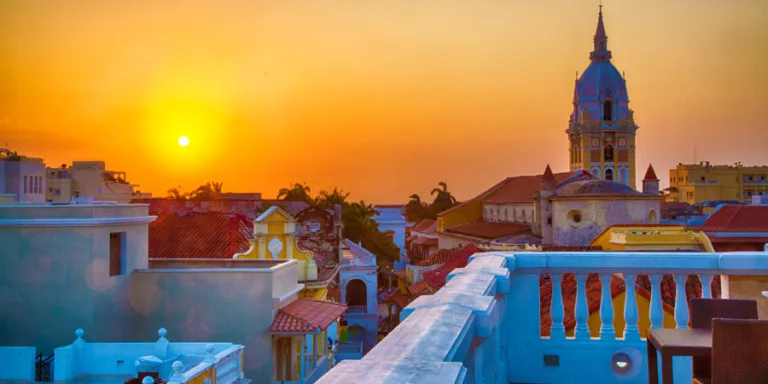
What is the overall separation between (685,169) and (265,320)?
4239 inches

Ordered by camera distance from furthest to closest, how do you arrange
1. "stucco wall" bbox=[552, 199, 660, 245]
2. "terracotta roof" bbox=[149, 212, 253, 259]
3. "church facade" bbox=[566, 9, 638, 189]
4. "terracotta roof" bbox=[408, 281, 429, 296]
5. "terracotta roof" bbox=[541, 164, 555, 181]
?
1. "church facade" bbox=[566, 9, 638, 189]
2. "terracotta roof" bbox=[541, 164, 555, 181]
3. "stucco wall" bbox=[552, 199, 660, 245]
4. "terracotta roof" bbox=[408, 281, 429, 296]
5. "terracotta roof" bbox=[149, 212, 253, 259]

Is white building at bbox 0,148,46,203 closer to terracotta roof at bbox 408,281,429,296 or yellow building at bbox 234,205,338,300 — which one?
yellow building at bbox 234,205,338,300

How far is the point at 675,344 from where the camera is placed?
4098 mm

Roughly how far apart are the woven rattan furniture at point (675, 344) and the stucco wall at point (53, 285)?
13.6m

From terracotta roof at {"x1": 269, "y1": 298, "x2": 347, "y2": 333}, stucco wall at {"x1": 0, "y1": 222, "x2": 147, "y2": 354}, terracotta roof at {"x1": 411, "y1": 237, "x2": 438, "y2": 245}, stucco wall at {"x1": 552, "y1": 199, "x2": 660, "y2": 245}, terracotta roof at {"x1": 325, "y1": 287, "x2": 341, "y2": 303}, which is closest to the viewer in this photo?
stucco wall at {"x1": 0, "y1": 222, "x2": 147, "y2": 354}

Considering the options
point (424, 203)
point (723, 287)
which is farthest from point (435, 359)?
point (424, 203)

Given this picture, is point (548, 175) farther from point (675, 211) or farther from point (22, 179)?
point (22, 179)

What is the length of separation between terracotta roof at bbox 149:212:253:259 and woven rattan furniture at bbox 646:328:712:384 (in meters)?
21.6

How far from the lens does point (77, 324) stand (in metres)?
15.4

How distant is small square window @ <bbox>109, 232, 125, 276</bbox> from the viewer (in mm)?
16372

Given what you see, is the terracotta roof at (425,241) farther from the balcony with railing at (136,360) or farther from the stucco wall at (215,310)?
the balcony with railing at (136,360)

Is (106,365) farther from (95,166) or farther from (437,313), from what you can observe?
(95,166)

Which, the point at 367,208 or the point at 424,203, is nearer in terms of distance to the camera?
the point at 367,208

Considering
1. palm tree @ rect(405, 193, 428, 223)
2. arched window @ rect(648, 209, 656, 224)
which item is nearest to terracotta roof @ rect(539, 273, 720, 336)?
arched window @ rect(648, 209, 656, 224)
